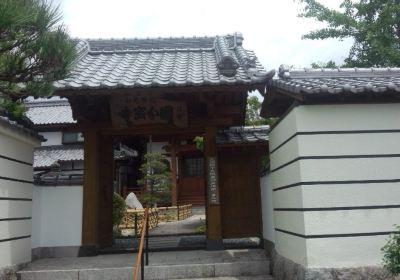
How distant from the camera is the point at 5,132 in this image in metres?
7.21

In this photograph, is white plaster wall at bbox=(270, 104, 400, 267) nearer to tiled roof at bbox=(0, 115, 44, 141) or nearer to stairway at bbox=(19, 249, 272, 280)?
stairway at bbox=(19, 249, 272, 280)

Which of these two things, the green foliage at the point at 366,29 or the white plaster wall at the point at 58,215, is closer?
the white plaster wall at the point at 58,215

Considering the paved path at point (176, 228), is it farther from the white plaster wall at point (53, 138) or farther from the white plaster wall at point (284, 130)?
the white plaster wall at point (53, 138)

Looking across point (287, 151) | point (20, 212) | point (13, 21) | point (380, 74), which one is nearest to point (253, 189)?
point (287, 151)

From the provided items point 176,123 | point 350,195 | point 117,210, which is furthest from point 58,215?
point 350,195

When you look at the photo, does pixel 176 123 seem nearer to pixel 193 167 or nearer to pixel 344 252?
pixel 344 252

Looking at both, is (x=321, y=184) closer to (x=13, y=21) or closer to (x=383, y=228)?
(x=383, y=228)

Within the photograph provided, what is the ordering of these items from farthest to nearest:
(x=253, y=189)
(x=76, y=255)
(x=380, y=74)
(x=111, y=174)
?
(x=111, y=174)
(x=253, y=189)
(x=76, y=255)
(x=380, y=74)

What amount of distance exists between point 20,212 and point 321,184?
5550 mm

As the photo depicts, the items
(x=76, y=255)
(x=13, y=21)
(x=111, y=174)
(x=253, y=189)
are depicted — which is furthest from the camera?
(x=111, y=174)

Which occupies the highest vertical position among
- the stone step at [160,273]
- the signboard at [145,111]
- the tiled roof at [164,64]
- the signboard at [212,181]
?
the tiled roof at [164,64]

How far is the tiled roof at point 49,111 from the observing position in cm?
2653

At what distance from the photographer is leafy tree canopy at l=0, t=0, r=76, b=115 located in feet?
17.7

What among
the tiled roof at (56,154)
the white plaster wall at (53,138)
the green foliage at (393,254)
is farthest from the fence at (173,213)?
the green foliage at (393,254)
